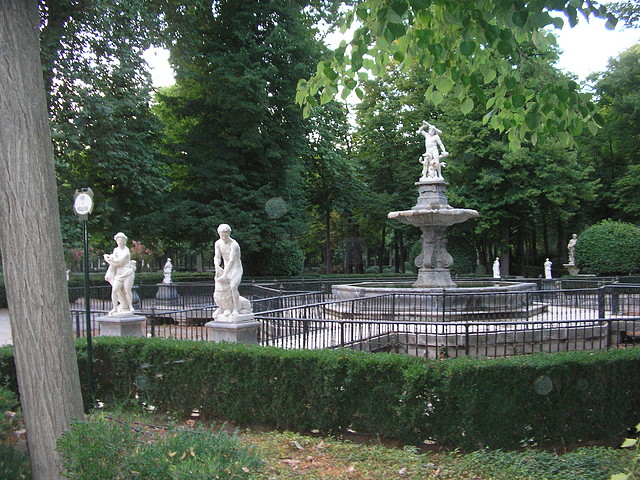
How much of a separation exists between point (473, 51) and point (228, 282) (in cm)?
673

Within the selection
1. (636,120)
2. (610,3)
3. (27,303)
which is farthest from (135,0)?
(636,120)

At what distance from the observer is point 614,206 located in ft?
126

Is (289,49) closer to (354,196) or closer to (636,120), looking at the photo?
(354,196)

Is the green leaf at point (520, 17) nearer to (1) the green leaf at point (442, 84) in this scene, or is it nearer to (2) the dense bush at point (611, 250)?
(1) the green leaf at point (442, 84)

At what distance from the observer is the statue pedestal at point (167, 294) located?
23.2 metres

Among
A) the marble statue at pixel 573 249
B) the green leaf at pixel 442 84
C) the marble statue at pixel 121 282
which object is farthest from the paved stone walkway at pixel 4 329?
the marble statue at pixel 573 249

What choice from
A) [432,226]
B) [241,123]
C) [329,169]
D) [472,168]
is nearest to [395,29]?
[432,226]

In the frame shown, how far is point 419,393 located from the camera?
6.95 metres

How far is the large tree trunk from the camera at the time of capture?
16.8ft

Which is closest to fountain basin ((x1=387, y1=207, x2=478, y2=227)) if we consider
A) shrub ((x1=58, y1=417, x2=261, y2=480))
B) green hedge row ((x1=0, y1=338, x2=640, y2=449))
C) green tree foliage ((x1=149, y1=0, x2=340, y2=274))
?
green tree foliage ((x1=149, y1=0, x2=340, y2=274))

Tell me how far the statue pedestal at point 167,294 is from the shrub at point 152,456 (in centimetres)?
1893

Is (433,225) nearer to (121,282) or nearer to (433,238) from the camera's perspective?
(433,238)

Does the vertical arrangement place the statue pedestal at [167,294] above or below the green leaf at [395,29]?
below

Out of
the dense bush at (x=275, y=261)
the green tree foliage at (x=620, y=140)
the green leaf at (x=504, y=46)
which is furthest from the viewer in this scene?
the green tree foliage at (x=620, y=140)
